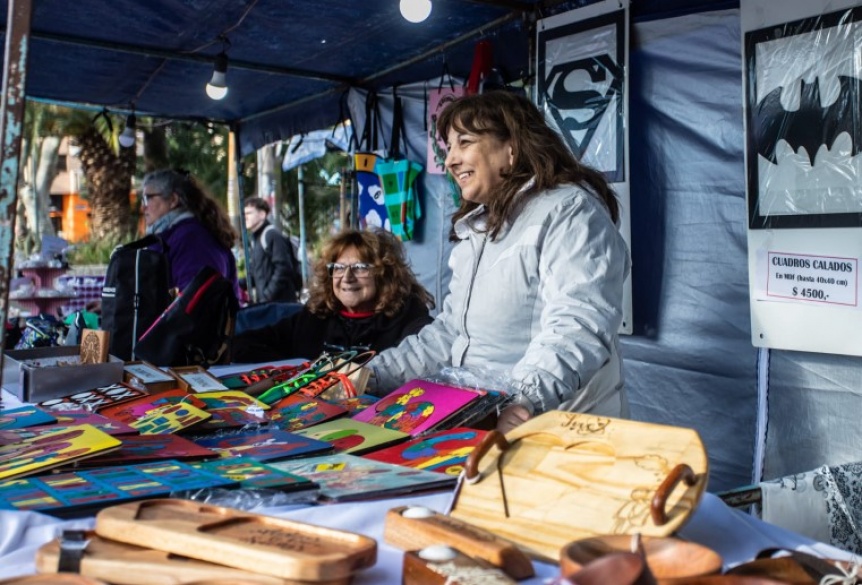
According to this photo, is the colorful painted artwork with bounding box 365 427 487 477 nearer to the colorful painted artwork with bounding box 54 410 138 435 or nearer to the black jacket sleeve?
Result: the colorful painted artwork with bounding box 54 410 138 435

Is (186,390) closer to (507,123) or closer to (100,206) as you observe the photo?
(507,123)

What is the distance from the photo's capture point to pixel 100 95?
20.4ft

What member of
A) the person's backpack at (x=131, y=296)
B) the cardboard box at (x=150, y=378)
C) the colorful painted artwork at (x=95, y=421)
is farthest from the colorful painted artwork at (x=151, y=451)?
the person's backpack at (x=131, y=296)

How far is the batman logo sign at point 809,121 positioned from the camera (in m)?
2.63

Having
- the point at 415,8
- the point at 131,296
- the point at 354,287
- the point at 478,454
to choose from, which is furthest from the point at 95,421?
the point at 415,8

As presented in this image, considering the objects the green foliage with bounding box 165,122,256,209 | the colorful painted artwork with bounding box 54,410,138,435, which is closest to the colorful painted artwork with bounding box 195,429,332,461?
the colorful painted artwork with bounding box 54,410,138,435

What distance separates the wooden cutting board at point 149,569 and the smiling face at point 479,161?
4.87 feet

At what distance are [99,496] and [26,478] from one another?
0.20 meters

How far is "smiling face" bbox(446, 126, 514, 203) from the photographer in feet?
7.30

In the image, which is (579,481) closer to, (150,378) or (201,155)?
(150,378)

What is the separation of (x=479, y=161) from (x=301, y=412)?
0.84 metres

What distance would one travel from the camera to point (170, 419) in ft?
5.90

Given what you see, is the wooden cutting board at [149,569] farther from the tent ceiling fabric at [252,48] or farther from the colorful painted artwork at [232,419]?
the tent ceiling fabric at [252,48]

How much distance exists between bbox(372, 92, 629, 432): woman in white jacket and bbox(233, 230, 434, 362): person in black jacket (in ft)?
3.84
